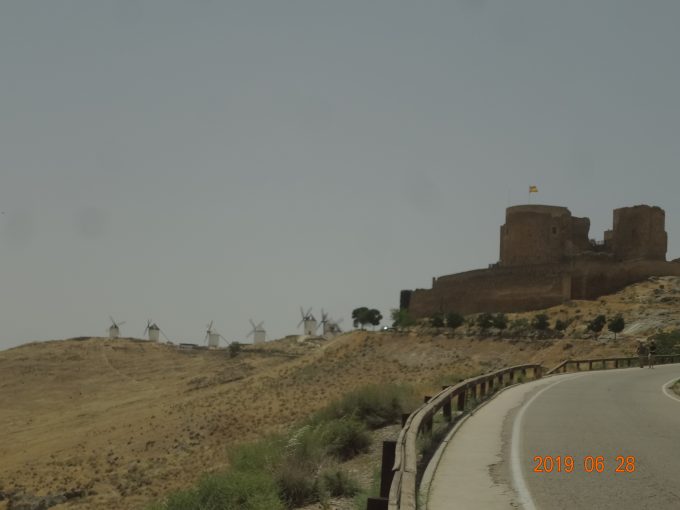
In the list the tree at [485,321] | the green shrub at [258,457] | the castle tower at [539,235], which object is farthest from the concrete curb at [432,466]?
the castle tower at [539,235]

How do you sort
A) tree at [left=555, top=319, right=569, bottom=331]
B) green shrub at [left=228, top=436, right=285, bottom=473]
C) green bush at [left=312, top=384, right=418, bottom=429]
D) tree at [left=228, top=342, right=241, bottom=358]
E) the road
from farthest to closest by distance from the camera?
1. tree at [left=228, top=342, right=241, bottom=358]
2. tree at [left=555, top=319, right=569, bottom=331]
3. green bush at [left=312, top=384, right=418, bottom=429]
4. green shrub at [left=228, top=436, right=285, bottom=473]
5. the road

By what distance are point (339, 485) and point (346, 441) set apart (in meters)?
3.14

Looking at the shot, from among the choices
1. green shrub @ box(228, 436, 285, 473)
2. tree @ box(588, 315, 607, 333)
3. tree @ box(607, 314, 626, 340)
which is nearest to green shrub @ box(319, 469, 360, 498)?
green shrub @ box(228, 436, 285, 473)

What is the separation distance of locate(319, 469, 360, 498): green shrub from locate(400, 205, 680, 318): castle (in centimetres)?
4577

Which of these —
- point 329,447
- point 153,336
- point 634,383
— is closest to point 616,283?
point 634,383

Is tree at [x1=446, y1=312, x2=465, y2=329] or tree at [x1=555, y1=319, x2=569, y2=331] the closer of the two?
tree at [x1=555, y1=319, x2=569, y2=331]

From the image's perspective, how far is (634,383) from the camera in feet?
81.9

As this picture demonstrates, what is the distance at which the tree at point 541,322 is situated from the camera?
49.1 metres

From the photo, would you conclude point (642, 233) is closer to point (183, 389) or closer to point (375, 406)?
point (183, 389)

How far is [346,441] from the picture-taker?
14.2 m

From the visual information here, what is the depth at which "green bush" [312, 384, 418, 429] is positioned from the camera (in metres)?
16.8

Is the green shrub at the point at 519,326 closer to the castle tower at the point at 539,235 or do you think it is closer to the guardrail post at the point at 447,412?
the castle tower at the point at 539,235

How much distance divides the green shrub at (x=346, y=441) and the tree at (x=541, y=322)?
36125 millimetres
